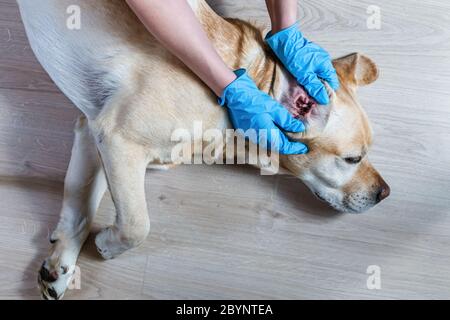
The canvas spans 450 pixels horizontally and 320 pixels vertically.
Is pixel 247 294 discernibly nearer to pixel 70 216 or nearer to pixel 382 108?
pixel 70 216

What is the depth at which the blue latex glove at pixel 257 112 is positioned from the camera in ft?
4.44

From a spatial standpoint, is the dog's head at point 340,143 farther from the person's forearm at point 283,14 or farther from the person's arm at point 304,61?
the person's forearm at point 283,14

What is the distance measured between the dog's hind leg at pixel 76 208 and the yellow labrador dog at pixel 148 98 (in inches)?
5.4

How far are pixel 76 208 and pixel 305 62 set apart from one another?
94cm

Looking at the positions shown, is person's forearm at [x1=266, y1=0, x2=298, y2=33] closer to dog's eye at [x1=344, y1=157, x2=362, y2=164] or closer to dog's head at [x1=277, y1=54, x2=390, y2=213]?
dog's head at [x1=277, y1=54, x2=390, y2=213]

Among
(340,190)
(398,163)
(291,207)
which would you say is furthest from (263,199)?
(398,163)

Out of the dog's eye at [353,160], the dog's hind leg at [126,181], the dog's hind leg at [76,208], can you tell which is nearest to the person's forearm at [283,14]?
the dog's eye at [353,160]

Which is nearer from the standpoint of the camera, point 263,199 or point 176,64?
point 176,64

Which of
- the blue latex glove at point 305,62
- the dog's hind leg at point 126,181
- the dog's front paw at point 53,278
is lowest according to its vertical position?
the dog's front paw at point 53,278

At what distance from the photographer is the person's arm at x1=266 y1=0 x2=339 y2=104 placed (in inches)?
55.2

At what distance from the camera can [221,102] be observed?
1376 mm

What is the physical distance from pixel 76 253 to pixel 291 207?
796mm

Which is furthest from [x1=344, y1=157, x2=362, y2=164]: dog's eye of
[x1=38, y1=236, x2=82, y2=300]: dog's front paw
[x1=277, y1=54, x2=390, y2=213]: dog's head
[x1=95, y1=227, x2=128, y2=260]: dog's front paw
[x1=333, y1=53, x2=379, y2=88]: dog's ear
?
[x1=38, y1=236, x2=82, y2=300]: dog's front paw

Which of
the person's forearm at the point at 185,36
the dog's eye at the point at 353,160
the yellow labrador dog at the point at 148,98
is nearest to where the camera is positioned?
the person's forearm at the point at 185,36
